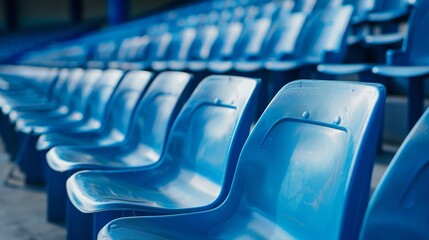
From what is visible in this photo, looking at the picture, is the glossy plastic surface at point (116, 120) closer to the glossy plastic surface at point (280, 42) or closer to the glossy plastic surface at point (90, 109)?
the glossy plastic surface at point (90, 109)

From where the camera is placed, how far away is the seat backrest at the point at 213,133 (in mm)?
1000

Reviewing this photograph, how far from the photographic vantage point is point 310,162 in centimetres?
78

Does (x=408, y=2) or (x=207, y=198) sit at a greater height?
(x=408, y=2)

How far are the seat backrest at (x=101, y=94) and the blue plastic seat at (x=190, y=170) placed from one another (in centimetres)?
75

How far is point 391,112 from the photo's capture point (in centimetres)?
211

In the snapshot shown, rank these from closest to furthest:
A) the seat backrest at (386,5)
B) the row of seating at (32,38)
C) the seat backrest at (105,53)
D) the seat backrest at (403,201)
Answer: the seat backrest at (403,201)
the seat backrest at (386,5)
the seat backrest at (105,53)
the row of seating at (32,38)

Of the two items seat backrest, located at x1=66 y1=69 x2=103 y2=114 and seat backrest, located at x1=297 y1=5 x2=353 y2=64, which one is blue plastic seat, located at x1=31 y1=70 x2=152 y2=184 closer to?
seat backrest, located at x1=66 y1=69 x2=103 y2=114

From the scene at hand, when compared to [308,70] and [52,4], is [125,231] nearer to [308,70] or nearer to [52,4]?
[308,70]

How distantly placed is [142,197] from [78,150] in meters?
0.46

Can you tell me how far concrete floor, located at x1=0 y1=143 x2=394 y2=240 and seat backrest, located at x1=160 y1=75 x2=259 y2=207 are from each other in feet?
1.84

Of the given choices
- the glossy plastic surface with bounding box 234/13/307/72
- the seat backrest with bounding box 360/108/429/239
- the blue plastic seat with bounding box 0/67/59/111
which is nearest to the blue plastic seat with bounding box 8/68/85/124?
the blue plastic seat with bounding box 0/67/59/111

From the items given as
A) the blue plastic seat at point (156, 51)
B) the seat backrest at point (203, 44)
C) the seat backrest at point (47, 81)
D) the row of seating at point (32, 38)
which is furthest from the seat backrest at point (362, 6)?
the row of seating at point (32, 38)

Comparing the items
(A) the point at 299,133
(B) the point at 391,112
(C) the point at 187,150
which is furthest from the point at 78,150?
(B) the point at 391,112

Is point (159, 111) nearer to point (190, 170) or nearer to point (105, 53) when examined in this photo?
point (190, 170)
